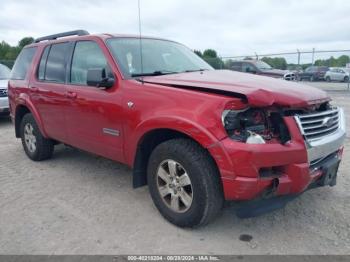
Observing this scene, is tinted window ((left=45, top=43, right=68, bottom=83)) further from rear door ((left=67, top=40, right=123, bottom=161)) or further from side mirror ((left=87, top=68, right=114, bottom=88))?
side mirror ((left=87, top=68, right=114, bottom=88))

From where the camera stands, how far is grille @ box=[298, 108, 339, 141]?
120 inches

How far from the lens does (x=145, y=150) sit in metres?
3.74

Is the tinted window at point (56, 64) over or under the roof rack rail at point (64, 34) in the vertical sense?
under

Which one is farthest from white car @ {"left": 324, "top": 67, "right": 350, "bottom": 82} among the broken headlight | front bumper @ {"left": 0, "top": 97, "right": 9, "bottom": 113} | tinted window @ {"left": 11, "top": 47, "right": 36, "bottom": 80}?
the broken headlight

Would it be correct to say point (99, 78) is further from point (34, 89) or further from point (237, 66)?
point (237, 66)

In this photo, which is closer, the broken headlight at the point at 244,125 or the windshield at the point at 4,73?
the broken headlight at the point at 244,125

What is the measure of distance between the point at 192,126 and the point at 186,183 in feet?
1.83

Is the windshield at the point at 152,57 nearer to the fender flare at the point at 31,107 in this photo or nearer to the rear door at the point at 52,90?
the rear door at the point at 52,90

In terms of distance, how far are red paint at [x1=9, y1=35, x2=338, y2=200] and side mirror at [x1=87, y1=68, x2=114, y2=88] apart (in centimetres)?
8

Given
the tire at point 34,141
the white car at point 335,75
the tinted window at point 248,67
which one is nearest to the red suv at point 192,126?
the tire at point 34,141

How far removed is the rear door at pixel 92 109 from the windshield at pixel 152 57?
0.59 ft

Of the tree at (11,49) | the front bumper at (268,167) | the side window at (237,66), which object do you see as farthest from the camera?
the tree at (11,49)

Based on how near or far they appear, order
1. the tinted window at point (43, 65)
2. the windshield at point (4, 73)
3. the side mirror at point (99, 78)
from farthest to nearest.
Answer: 1. the windshield at point (4, 73)
2. the tinted window at point (43, 65)
3. the side mirror at point (99, 78)

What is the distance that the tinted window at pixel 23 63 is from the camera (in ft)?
18.8
